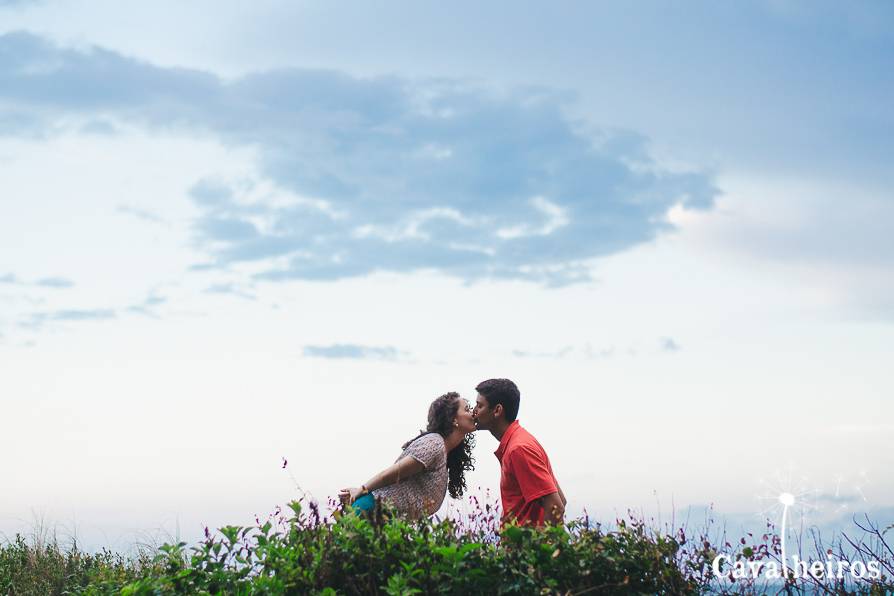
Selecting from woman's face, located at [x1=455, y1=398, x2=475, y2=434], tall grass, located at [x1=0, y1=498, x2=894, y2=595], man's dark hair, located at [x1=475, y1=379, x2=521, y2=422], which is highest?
man's dark hair, located at [x1=475, y1=379, x2=521, y2=422]

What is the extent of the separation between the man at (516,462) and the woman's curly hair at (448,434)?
0.29 meters

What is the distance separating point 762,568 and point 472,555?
236cm

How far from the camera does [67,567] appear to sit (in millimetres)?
10867

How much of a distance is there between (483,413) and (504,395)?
0.22 meters

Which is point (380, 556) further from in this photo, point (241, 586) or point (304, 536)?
point (241, 586)

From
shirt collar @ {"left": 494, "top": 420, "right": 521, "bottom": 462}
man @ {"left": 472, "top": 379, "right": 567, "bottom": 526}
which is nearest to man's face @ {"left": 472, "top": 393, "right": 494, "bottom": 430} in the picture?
man @ {"left": 472, "top": 379, "right": 567, "bottom": 526}

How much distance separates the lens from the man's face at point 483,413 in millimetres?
6973

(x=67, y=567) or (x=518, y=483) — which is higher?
(x=518, y=483)

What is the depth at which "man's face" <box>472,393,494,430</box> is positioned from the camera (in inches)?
275

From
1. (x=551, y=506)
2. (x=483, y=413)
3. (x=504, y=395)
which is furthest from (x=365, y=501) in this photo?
(x=551, y=506)

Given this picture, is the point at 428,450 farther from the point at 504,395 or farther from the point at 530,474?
the point at 530,474

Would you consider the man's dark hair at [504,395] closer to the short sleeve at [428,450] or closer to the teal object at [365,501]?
the short sleeve at [428,450]

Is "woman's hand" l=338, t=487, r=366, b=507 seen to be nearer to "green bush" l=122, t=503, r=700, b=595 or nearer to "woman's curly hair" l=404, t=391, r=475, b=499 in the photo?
"woman's curly hair" l=404, t=391, r=475, b=499

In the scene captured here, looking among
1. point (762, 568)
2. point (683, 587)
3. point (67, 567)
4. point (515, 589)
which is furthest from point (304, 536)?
point (67, 567)
